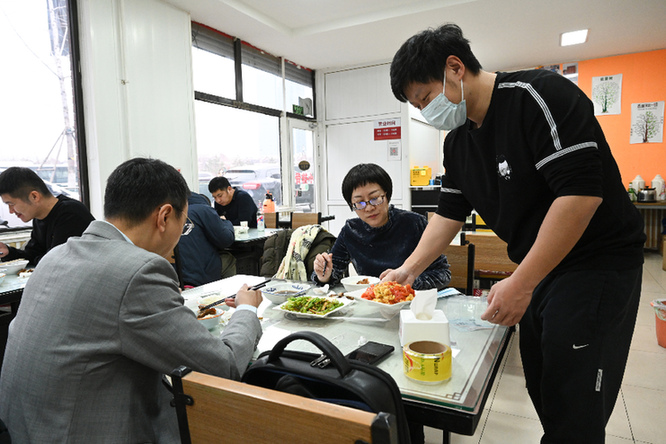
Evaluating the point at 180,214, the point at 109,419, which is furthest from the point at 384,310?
the point at 109,419

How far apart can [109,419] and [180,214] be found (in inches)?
20.0

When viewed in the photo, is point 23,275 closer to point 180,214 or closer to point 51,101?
point 180,214

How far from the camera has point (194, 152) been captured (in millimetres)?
4914

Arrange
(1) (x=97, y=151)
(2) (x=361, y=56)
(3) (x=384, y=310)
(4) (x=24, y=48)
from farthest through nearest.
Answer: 1. (2) (x=361, y=56)
2. (1) (x=97, y=151)
3. (4) (x=24, y=48)
4. (3) (x=384, y=310)

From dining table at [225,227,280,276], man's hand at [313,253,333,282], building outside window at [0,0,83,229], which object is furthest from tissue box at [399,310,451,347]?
building outside window at [0,0,83,229]

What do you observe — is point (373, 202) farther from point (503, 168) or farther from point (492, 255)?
point (492, 255)

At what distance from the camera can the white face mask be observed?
121 centimetres

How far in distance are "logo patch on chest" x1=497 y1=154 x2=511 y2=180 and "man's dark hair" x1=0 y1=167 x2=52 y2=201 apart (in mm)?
2686

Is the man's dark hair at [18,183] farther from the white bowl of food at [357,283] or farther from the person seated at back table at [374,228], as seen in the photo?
the white bowl of food at [357,283]

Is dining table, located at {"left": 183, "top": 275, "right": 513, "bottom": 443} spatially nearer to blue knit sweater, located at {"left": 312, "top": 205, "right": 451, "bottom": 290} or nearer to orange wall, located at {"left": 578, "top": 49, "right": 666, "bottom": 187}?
blue knit sweater, located at {"left": 312, "top": 205, "right": 451, "bottom": 290}

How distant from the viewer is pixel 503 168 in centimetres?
115

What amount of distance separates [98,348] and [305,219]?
3724mm

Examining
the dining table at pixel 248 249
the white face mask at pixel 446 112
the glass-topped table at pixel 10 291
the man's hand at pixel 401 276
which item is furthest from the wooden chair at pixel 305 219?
the white face mask at pixel 446 112

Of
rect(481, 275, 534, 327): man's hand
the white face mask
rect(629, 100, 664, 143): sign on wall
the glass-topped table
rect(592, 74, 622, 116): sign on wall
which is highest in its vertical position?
rect(592, 74, 622, 116): sign on wall
